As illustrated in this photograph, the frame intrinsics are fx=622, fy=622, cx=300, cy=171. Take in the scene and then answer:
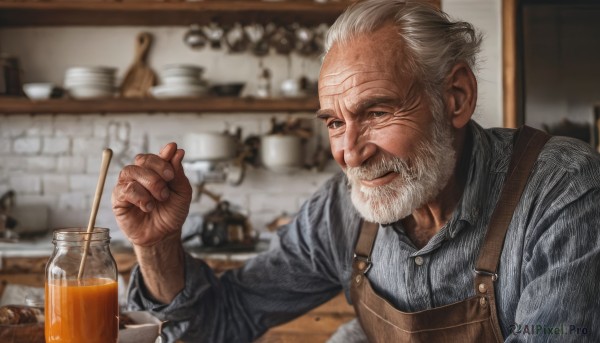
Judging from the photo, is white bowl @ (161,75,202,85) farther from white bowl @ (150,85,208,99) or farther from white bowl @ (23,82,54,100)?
white bowl @ (23,82,54,100)

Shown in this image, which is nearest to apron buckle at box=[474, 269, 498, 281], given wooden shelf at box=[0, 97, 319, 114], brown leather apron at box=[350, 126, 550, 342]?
brown leather apron at box=[350, 126, 550, 342]

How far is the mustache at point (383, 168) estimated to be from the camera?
1383 millimetres

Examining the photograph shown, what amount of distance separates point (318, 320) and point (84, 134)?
1.87 meters

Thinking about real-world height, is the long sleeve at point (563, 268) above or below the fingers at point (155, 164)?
below

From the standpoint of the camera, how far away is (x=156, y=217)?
1354 mm

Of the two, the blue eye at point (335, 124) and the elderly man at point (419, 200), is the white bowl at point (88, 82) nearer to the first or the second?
the elderly man at point (419, 200)

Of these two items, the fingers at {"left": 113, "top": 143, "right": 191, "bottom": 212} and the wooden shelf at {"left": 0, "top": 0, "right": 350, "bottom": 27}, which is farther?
the wooden shelf at {"left": 0, "top": 0, "right": 350, "bottom": 27}

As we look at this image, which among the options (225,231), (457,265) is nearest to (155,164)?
(457,265)

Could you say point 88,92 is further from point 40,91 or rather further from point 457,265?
point 457,265

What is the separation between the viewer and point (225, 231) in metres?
3.14

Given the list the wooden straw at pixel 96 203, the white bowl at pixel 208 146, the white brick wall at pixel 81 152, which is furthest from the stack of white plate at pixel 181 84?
the wooden straw at pixel 96 203

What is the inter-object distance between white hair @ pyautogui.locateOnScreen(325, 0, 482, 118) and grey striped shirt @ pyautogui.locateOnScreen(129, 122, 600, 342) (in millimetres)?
205

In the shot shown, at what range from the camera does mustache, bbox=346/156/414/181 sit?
4.54 ft

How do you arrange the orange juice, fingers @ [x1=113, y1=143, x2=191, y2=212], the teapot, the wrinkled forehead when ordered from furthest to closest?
the teapot
the wrinkled forehead
fingers @ [x1=113, y1=143, x2=191, y2=212]
the orange juice
